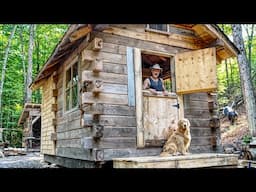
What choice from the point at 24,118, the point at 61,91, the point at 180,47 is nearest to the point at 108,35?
the point at 180,47

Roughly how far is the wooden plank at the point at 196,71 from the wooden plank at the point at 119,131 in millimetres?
1198

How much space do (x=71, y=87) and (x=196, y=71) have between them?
2.43 m

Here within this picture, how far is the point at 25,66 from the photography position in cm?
1783

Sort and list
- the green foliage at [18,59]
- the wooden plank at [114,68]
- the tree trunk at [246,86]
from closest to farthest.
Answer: the wooden plank at [114,68] < the tree trunk at [246,86] < the green foliage at [18,59]

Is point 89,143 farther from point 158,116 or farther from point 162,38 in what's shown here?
point 162,38

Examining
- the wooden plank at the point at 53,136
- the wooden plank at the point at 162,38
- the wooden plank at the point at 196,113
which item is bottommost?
the wooden plank at the point at 53,136

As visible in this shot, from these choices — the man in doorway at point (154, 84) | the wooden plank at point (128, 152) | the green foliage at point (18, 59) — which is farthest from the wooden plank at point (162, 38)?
the green foliage at point (18, 59)

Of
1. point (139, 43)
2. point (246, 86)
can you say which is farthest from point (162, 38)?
point (246, 86)

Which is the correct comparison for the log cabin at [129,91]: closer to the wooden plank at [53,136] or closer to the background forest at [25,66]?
the wooden plank at [53,136]

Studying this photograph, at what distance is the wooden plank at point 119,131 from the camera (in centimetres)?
404

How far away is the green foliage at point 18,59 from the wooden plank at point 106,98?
1305 cm

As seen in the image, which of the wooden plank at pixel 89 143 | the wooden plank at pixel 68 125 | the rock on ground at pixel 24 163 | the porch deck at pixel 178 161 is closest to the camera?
the porch deck at pixel 178 161

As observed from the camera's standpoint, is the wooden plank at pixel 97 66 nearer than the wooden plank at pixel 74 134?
Yes

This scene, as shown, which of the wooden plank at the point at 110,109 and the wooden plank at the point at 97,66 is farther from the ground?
the wooden plank at the point at 97,66
